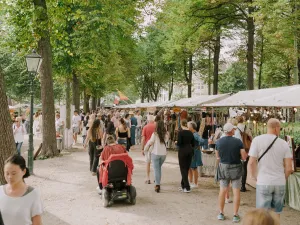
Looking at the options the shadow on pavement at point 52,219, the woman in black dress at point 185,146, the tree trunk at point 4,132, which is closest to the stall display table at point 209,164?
the woman in black dress at point 185,146

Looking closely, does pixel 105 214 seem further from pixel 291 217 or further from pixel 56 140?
pixel 56 140

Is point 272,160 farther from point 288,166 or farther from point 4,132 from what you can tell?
point 4,132

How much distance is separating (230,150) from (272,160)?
1.24 meters

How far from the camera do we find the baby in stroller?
699 cm

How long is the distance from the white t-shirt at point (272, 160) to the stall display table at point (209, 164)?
520 cm

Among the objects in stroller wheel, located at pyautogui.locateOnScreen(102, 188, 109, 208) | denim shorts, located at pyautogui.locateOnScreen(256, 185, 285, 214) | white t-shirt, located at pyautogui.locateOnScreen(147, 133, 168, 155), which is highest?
white t-shirt, located at pyautogui.locateOnScreen(147, 133, 168, 155)

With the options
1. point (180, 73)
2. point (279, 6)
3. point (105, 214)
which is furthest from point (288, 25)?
point (180, 73)

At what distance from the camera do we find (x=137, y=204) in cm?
734

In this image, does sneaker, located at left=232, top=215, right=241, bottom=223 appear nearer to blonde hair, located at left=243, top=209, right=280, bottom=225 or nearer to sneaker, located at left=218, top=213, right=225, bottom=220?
sneaker, located at left=218, top=213, right=225, bottom=220

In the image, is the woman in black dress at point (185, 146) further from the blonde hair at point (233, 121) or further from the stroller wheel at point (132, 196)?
the stroller wheel at point (132, 196)

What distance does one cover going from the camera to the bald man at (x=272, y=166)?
482 cm

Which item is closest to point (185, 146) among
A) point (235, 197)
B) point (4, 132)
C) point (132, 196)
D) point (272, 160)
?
point (132, 196)

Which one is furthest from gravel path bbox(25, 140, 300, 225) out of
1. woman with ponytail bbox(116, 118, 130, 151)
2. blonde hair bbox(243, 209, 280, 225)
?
blonde hair bbox(243, 209, 280, 225)

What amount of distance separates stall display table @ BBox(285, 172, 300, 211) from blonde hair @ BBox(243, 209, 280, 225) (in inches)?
218
